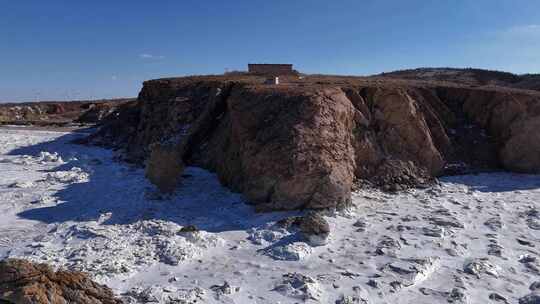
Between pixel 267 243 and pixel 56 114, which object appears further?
pixel 56 114

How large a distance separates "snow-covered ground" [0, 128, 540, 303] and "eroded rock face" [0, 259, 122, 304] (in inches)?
21.2

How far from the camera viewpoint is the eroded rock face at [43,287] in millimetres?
3820

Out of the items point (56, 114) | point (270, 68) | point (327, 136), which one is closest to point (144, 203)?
point (327, 136)

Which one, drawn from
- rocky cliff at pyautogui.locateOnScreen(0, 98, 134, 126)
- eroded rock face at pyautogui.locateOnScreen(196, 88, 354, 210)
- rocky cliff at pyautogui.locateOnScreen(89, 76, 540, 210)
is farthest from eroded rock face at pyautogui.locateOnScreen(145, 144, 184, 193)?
rocky cliff at pyautogui.locateOnScreen(0, 98, 134, 126)

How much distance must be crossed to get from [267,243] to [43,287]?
292 centimetres

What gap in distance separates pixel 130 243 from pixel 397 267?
3411mm

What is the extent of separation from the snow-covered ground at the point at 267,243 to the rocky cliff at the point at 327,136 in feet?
1.75

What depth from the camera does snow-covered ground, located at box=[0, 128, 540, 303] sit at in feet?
16.1

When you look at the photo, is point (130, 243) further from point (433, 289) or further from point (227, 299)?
point (433, 289)

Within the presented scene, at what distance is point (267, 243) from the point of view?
20.0 feet

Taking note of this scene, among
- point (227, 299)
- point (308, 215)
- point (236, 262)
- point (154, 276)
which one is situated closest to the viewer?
point (227, 299)

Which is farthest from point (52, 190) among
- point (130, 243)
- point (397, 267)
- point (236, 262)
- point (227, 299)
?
point (397, 267)

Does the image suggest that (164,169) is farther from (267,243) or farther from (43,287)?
(43,287)

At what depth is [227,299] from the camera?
470 cm
